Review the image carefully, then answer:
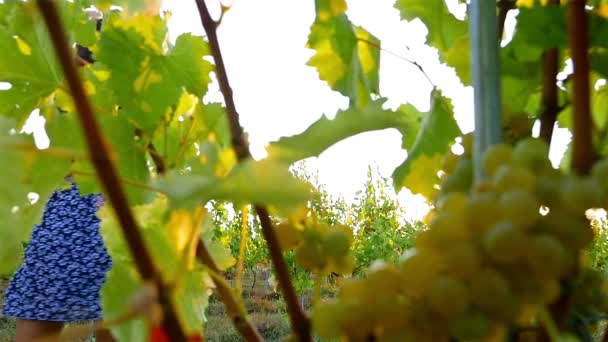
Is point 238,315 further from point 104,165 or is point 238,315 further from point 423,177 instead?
point 423,177

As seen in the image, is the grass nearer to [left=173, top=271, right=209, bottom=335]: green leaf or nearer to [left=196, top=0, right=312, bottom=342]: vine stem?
[left=173, top=271, right=209, bottom=335]: green leaf

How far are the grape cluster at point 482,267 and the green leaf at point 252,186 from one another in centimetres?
9

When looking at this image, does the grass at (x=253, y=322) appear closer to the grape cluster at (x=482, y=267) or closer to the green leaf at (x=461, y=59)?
the green leaf at (x=461, y=59)

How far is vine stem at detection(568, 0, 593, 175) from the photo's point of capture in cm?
38

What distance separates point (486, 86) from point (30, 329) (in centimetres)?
289

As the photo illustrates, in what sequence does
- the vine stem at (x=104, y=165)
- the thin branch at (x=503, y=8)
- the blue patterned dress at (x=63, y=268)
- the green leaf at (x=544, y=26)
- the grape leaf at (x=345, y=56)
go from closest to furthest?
the vine stem at (x=104, y=165) → the green leaf at (x=544, y=26) → the thin branch at (x=503, y=8) → the grape leaf at (x=345, y=56) → the blue patterned dress at (x=63, y=268)

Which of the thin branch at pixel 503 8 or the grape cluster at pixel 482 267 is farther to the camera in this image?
the thin branch at pixel 503 8

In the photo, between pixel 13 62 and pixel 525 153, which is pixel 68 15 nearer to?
pixel 13 62

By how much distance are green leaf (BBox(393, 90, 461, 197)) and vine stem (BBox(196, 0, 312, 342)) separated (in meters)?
0.33

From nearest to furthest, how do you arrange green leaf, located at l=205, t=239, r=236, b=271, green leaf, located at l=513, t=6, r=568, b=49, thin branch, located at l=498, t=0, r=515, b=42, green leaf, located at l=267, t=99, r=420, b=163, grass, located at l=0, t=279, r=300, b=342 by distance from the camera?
green leaf, located at l=267, t=99, r=420, b=163 → green leaf, located at l=513, t=6, r=568, b=49 → thin branch, located at l=498, t=0, r=515, b=42 → green leaf, located at l=205, t=239, r=236, b=271 → grass, located at l=0, t=279, r=300, b=342

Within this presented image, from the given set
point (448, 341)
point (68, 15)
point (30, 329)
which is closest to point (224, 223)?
point (30, 329)

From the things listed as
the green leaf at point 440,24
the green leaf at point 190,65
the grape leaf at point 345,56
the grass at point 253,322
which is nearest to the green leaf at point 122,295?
the green leaf at point 190,65

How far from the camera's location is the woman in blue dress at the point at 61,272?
292 centimetres

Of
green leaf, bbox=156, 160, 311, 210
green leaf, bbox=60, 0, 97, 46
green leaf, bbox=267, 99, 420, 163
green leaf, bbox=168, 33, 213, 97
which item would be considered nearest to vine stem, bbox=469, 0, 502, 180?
green leaf, bbox=267, 99, 420, 163
